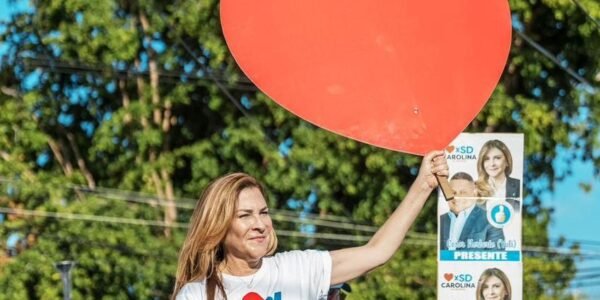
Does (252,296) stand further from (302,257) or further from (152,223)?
(152,223)

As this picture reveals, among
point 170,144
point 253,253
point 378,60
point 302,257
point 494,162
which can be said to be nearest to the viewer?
point 253,253

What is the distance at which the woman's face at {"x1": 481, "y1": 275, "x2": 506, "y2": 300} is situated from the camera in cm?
779

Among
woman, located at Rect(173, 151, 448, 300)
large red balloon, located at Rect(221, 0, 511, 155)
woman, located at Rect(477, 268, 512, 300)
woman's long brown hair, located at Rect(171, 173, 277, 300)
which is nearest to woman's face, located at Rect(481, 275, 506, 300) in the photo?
woman, located at Rect(477, 268, 512, 300)

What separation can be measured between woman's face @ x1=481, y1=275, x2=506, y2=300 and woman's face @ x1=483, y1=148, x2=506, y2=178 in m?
0.48

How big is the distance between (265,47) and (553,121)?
1687 cm

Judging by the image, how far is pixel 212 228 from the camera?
479 cm

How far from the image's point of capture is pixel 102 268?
2452 cm

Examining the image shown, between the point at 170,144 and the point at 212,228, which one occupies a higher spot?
the point at 170,144

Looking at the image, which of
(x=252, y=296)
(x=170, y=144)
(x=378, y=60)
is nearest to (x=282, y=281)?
(x=252, y=296)

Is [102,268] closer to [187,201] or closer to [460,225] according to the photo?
[187,201]

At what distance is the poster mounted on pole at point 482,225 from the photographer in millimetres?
7812

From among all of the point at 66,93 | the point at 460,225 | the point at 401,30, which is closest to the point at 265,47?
the point at 401,30

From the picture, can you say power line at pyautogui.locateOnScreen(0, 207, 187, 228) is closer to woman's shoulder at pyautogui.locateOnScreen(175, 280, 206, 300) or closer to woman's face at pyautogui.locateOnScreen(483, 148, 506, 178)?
woman's face at pyautogui.locateOnScreen(483, 148, 506, 178)

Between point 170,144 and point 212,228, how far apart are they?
21.0m
